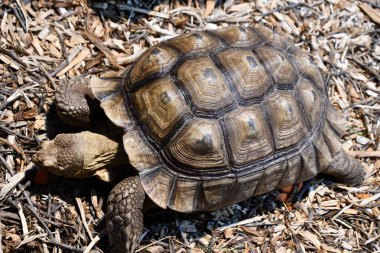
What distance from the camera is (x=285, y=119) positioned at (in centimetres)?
372

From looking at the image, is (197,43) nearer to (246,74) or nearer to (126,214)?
(246,74)

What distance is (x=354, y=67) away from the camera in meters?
4.94

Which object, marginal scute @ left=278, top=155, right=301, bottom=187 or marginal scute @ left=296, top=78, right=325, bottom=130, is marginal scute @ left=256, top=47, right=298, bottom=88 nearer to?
marginal scute @ left=296, top=78, right=325, bottom=130

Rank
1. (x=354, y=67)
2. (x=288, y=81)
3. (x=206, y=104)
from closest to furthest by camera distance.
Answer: (x=206, y=104), (x=288, y=81), (x=354, y=67)

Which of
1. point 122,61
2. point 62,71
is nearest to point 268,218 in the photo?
point 122,61

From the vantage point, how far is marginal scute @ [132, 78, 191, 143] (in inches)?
138

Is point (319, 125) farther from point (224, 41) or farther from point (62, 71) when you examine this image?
point (62, 71)

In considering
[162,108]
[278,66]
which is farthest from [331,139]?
[162,108]

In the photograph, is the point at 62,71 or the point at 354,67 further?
the point at 354,67

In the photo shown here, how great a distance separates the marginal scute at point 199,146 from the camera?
11.4 feet

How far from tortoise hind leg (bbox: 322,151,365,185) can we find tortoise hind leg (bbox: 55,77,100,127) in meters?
1.95

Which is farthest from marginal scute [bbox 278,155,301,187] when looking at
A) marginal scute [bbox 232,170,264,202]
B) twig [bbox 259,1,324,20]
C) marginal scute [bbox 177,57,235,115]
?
twig [bbox 259,1,324,20]

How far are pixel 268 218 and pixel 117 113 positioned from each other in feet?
4.87

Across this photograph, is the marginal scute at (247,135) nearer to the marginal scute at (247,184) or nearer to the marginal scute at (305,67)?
the marginal scute at (247,184)
